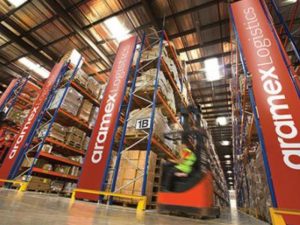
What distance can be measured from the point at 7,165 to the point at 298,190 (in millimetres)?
6950

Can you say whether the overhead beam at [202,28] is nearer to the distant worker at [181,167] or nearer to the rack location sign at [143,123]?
the rack location sign at [143,123]

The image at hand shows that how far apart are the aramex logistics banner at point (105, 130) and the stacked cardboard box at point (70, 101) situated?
2219mm

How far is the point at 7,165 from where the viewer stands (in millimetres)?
5363

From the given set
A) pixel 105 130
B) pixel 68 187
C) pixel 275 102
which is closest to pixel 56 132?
pixel 68 187

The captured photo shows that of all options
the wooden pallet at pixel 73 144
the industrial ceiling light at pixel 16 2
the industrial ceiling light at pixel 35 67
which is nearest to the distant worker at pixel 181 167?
the wooden pallet at pixel 73 144

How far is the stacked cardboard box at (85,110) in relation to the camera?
7070mm

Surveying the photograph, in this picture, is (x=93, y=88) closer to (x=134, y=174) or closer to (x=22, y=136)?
(x=22, y=136)

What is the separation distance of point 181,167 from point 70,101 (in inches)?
203

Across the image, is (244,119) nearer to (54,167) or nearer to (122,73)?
(122,73)

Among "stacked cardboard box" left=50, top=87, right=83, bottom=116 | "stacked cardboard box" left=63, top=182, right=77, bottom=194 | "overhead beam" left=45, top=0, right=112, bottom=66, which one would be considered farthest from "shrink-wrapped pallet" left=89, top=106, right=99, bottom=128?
"overhead beam" left=45, top=0, right=112, bottom=66

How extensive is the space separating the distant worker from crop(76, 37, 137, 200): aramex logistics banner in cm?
147

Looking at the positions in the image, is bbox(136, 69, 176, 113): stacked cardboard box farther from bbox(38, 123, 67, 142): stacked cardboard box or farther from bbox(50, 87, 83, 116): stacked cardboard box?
bbox(38, 123, 67, 142): stacked cardboard box

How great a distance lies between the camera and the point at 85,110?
24.0 ft

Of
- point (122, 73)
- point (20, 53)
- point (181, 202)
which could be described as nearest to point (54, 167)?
point (122, 73)
